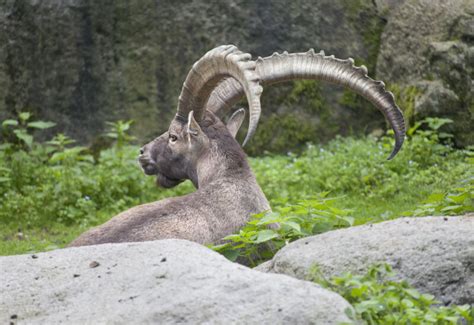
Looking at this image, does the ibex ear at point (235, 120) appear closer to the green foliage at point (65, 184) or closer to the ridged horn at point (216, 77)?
the ridged horn at point (216, 77)

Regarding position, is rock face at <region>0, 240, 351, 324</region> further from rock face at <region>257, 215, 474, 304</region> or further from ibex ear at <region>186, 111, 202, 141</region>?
ibex ear at <region>186, 111, 202, 141</region>

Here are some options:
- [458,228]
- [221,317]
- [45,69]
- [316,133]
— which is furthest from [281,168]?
[221,317]

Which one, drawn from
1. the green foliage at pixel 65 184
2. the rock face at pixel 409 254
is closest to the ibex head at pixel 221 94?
the rock face at pixel 409 254

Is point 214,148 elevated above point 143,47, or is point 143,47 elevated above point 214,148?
point 143,47

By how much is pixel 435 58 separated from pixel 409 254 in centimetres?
876

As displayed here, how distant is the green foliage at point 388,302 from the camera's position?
5.13 m

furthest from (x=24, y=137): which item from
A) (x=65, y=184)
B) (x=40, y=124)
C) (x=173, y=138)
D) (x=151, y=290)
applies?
(x=151, y=290)

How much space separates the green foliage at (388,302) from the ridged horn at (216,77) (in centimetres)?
248

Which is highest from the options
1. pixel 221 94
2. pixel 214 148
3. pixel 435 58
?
pixel 435 58

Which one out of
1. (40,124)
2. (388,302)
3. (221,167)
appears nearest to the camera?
(388,302)

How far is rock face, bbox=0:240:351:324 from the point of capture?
499cm

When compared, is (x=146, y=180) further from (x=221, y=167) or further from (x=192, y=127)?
(x=221, y=167)

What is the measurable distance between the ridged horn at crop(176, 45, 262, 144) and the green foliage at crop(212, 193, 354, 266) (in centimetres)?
86

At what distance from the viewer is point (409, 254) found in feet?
19.2
